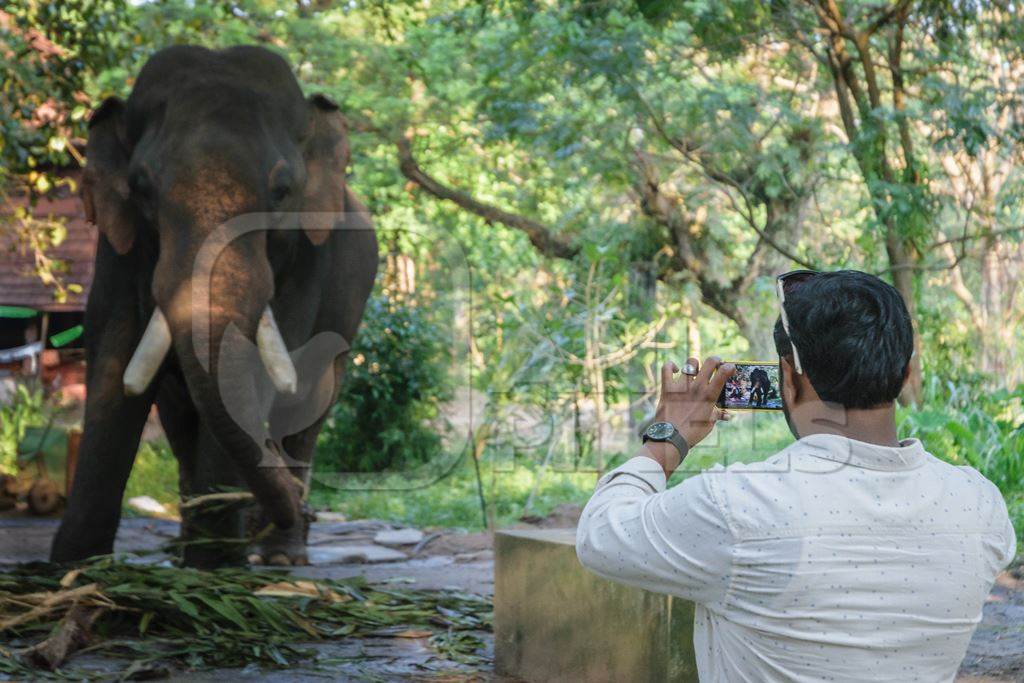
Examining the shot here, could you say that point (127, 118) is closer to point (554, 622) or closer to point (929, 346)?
point (554, 622)

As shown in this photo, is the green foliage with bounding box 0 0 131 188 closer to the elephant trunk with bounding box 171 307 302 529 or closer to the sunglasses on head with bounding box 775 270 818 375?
the elephant trunk with bounding box 171 307 302 529

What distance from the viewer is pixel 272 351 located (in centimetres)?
599

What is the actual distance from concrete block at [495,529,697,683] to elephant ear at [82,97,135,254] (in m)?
2.67

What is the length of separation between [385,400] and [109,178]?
690 cm

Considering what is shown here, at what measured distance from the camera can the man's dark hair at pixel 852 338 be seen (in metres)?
2.08

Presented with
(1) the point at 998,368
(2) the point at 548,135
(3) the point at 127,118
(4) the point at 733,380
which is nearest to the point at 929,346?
(1) the point at 998,368

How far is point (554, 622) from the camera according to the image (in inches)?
171

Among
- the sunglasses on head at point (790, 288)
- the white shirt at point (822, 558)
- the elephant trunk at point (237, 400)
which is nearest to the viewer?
the white shirt at point (822, 558)

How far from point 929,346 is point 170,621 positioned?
688 cm

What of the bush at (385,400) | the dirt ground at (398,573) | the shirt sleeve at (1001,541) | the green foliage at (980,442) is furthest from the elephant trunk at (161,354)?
the bush at (385,400)

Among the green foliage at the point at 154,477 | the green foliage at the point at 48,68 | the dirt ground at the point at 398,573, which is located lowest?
the dirt ground at the point at 398,573

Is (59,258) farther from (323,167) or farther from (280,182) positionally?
(280,182)

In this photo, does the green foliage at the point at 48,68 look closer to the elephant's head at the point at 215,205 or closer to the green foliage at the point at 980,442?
the elephant's head at the point at 215,205

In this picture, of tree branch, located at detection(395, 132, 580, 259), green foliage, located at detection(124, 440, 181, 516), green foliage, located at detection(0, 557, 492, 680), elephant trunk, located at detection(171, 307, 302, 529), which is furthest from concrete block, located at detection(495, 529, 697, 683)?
tree branch, located at detection(395, 132, 580, 259)
